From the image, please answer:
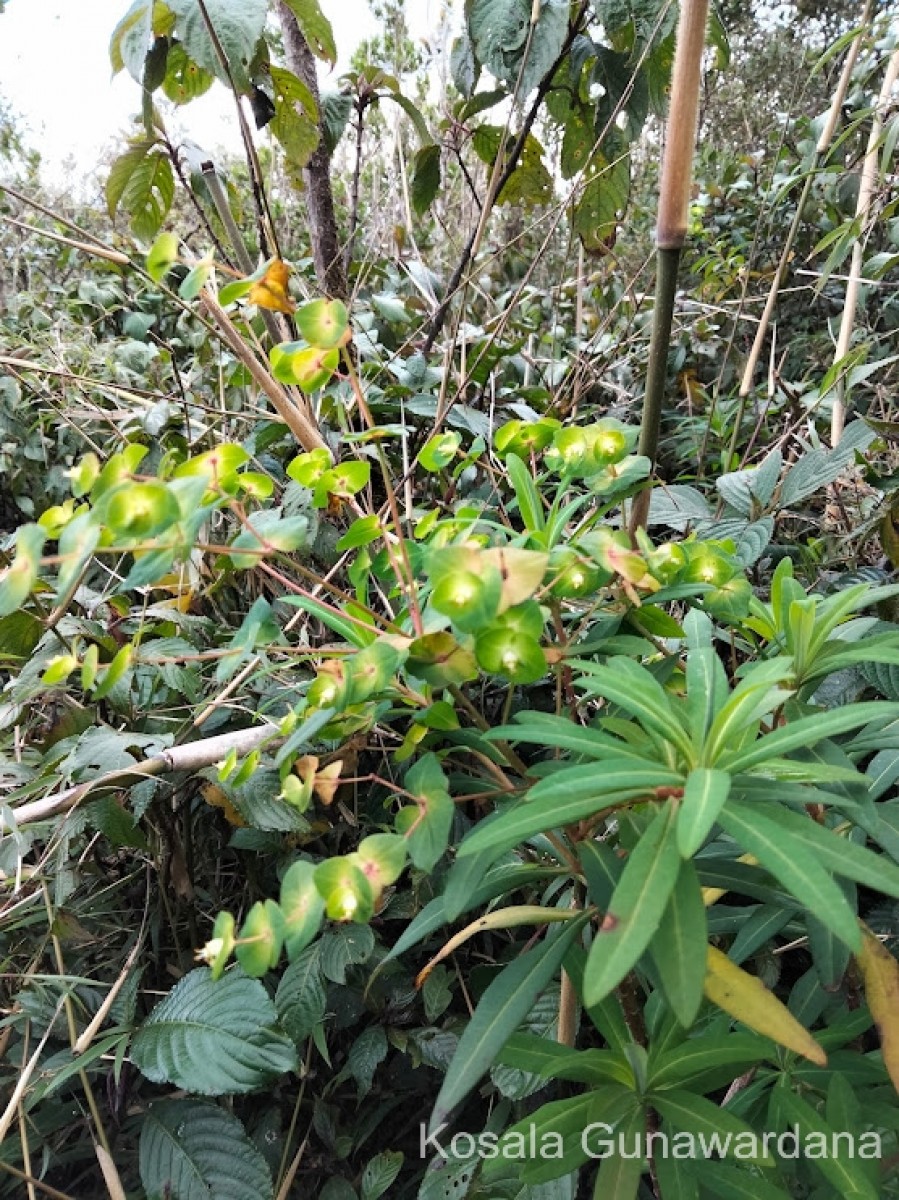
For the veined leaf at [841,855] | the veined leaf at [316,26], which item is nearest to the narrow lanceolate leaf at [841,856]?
A: the veined leaf at [841,855]

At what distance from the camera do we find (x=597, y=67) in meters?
1.05

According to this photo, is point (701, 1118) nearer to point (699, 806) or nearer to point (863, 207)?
point (699, 806)

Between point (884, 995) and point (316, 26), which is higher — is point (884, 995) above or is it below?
below

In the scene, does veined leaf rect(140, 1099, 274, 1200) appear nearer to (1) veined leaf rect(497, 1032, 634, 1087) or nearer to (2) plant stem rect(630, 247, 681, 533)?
(1) veined leaf rect(497, 1032, 634, 1087)

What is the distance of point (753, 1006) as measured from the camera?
0.47 meters

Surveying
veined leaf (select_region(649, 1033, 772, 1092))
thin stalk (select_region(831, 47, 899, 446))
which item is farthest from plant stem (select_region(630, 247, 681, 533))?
thin stalk (select_region(831, 47, 899, 446))

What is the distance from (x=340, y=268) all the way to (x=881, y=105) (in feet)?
2.76

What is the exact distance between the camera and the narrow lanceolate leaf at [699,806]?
15.6 inches

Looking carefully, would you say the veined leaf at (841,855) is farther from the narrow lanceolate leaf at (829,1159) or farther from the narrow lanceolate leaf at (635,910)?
the narrow lanceolate leaf at (829,1159)

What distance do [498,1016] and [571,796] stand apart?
19 centimetres

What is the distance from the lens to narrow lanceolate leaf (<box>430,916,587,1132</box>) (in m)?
0.51

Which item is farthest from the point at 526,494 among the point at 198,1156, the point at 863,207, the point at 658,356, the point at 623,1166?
the point at 863,207

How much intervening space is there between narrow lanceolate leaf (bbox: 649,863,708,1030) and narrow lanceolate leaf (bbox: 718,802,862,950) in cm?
4

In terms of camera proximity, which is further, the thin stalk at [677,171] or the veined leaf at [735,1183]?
the thin stalk at [677,171]
